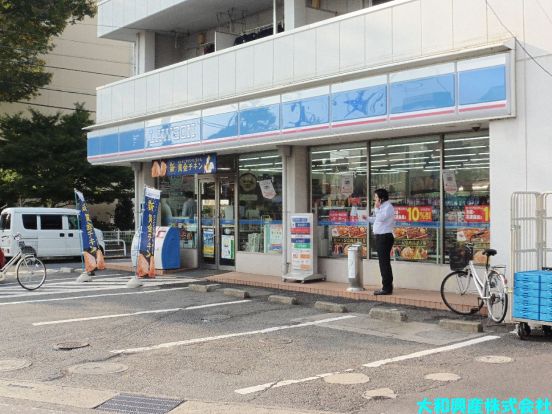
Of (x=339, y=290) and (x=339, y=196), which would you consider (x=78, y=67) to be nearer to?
(x=339, y=196)

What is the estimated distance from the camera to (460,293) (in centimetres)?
1002

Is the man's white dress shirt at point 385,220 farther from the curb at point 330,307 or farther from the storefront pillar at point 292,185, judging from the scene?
the storefront pillar at point 292,185

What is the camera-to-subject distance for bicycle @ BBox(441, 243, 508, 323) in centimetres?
879

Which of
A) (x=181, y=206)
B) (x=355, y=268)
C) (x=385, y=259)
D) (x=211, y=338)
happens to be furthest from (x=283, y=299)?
(x=181, y=206)

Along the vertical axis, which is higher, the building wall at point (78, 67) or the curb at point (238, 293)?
the building wall at point (78, 67)

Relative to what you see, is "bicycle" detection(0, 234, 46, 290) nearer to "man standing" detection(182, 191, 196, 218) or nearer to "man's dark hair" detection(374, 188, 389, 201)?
"man standing" detection(182, 191, 196, 218)

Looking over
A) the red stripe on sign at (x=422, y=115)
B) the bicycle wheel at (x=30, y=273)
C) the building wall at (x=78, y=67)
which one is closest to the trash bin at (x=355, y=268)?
the red stripe on sign at (x=422, y=115)

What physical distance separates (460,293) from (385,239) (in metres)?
1.78

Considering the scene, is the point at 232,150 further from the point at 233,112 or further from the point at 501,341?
the point at 501,341

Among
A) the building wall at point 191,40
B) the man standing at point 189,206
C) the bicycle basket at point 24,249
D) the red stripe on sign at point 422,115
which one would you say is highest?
the building wall at point 191,40

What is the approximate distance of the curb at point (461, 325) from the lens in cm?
834

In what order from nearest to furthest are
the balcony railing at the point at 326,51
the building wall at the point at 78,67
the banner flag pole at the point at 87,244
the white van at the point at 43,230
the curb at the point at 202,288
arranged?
the balcony railing at the point at 326,51, the curb at the point at 202,288, the banner flag pole at the point at 87,244, the white van at the point at 43,230, the building wall at the point at 78,67

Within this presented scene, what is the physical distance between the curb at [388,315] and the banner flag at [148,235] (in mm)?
6340

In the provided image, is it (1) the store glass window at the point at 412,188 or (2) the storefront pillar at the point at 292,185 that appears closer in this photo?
(1) the store glass window at the point at 412,188
